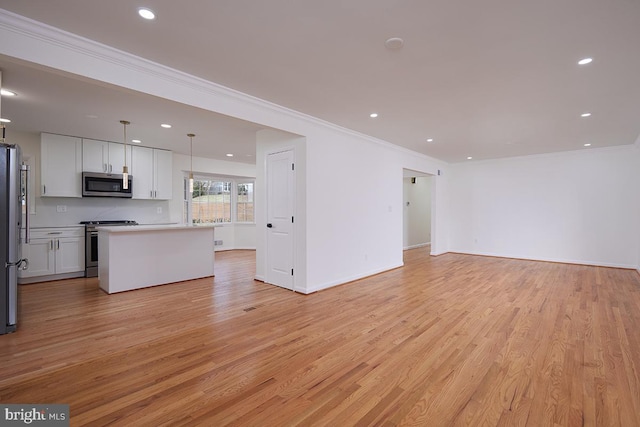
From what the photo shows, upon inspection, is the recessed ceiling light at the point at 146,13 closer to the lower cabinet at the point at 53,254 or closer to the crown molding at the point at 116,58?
the crown molding at the point at 116,58

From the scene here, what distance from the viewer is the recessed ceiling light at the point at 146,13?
80.6 inches

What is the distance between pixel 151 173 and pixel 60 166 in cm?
149

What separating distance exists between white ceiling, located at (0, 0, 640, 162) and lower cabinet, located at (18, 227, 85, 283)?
1.87 meters

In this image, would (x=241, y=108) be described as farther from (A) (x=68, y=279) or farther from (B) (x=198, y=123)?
(A) (x=68, y=279)

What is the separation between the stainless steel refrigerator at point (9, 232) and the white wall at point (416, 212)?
8543mm

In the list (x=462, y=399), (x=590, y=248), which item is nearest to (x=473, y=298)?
(x=462, y=399)

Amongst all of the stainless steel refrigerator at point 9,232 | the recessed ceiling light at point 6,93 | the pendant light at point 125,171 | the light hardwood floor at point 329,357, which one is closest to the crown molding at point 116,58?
the stainless steel refrigerator at point 9,232

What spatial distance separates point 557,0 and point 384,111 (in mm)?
2247

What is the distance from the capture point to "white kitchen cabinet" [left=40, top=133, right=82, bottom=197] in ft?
16.7

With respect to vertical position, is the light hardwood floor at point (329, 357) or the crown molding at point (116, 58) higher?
the crown molding at point (116, 58)

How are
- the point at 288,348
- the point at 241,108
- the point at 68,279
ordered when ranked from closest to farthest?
the point at 288,348 < the point at 241,108 < the point at 68,279

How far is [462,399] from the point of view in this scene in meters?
1.97

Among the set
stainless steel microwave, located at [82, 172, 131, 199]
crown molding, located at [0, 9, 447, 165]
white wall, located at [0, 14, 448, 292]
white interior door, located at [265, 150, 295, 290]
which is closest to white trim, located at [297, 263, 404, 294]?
white wall, located at [0, 14, 448, 292]

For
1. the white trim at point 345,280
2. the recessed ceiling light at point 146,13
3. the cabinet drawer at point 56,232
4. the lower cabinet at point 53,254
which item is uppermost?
the recessed ceiling light at point 146,13
